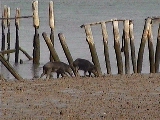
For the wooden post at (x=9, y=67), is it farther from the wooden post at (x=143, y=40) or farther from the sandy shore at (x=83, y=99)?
the wooden post at (x=143, y=40)

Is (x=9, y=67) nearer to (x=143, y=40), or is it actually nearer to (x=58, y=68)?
(x=58, y=68)

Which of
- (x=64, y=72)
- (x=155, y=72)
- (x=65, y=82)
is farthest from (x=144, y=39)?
(x=65, y=82)

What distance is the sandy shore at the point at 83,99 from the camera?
1270 centimetres

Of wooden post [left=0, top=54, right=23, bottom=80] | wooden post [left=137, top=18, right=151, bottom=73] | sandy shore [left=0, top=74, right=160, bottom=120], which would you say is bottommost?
sandy shore [left=0, top=74, right=160, bottom=120]

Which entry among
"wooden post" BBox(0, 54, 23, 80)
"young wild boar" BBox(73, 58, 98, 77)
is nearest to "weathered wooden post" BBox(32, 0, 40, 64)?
"young wild boar" BBox(73, 58, 98, 77)

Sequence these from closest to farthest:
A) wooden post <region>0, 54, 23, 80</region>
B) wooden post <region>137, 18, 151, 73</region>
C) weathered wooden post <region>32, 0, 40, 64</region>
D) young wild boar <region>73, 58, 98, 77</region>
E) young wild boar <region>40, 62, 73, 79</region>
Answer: wooden post <region>0, 54, 23, 80</region>, young wild boar <region>40, 62, 73, 79</region>, young wild boar <region>73, 58, 98, 77</region>, wooden post <region>137, 18, 151, 73</region>, weathered wooden post <region>32, 0, 40, 64</region>

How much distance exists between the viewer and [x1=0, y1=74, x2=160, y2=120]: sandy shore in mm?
12703

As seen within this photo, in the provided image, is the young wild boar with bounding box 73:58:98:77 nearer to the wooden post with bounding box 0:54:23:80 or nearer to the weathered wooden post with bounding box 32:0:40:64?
the wooden post with bounding box 0:54:23:80

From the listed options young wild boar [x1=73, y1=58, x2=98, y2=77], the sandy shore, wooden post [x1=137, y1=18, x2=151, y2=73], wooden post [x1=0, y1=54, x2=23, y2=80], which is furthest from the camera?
wooden post [x1=137, y1=18, x2=151, y2=73]

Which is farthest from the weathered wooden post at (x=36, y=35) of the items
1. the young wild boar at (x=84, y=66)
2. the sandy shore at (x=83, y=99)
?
the sandy shore at (x=83, y=99)

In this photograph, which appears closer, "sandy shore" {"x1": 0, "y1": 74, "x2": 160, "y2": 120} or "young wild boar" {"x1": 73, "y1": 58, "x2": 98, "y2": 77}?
"sandy shore" {"x1": 0, "y1": 74, "x2": 160, "y2": 120}

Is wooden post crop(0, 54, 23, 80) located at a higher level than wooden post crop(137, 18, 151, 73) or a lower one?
lower

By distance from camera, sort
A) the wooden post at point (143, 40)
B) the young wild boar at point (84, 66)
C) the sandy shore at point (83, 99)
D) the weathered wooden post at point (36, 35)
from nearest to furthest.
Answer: the sandy shore at point (83, 99)
the young wild boar at point (84, 66)
the wooden post at point (143, 40)
the weathered wooden post at point (36, 35)

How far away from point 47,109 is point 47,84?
3583 mm
